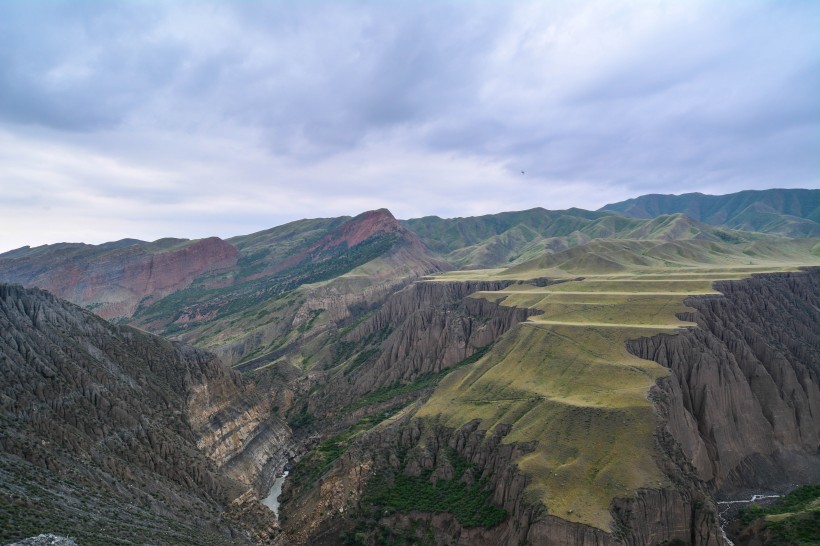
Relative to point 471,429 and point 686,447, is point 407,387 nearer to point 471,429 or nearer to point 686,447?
point 471,429

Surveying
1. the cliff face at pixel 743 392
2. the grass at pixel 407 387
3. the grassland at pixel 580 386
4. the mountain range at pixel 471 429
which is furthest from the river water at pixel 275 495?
the cliff face at pixel 743 392

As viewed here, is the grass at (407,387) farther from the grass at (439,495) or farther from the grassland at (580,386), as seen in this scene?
the grass at (439,495)

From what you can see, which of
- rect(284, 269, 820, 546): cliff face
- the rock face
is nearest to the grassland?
rect(284, 269, 820, 546): cliff face

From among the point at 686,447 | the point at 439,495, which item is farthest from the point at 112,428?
the point at 686,447

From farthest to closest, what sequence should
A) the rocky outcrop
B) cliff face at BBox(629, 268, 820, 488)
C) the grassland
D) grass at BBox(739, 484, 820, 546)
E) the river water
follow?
the rocky outcrop
the river water
cliff face at BBox(629, 268, 820, 488)
the grassland
grass at BBox(739, 484, 820, 546)

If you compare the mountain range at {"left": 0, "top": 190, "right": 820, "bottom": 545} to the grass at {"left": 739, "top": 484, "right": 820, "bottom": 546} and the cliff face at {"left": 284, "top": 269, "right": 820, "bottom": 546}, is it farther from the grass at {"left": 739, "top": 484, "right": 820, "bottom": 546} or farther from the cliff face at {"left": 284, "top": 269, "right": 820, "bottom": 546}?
the grass at {"left": 739, "top": 484, "right": 820, "bottom": 546}

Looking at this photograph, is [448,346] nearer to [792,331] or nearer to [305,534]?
[305,534]
